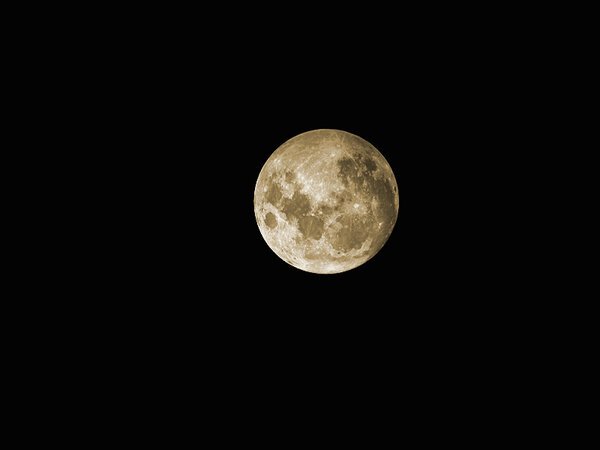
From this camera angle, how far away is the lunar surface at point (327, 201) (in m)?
3.10

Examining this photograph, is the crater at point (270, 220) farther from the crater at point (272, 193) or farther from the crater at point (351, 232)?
the crater at point (351, 232)

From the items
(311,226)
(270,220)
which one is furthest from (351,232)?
(270,220)

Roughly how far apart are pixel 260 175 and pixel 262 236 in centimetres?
66

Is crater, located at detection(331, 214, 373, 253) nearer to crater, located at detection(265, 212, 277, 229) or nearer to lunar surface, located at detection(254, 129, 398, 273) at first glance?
lunar surface, located at detection(254, 129, 398, 273)

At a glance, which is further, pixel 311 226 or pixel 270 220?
pixel 270 220

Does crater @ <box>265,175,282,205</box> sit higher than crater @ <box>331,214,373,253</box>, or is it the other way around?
crater @ <box>265,175,282,205</box>

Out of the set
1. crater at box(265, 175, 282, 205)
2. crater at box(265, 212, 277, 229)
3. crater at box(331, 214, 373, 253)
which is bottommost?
crater at box(331, 214, 373, 253)

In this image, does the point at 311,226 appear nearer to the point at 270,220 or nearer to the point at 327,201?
the point at 327,201

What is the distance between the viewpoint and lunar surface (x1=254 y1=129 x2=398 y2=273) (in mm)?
3096

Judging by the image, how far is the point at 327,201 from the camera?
3064 millimetres

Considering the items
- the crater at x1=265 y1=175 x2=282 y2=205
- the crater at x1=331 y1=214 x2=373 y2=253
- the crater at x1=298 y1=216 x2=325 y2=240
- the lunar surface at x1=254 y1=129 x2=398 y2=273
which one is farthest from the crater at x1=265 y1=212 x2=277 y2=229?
the crater at x1=331 y1=214 x2=373 y2=253

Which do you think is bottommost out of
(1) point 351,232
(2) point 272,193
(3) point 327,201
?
(1) point 351,232

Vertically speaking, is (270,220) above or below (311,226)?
above

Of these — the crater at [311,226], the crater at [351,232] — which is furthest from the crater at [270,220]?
the crater at [351,232]
